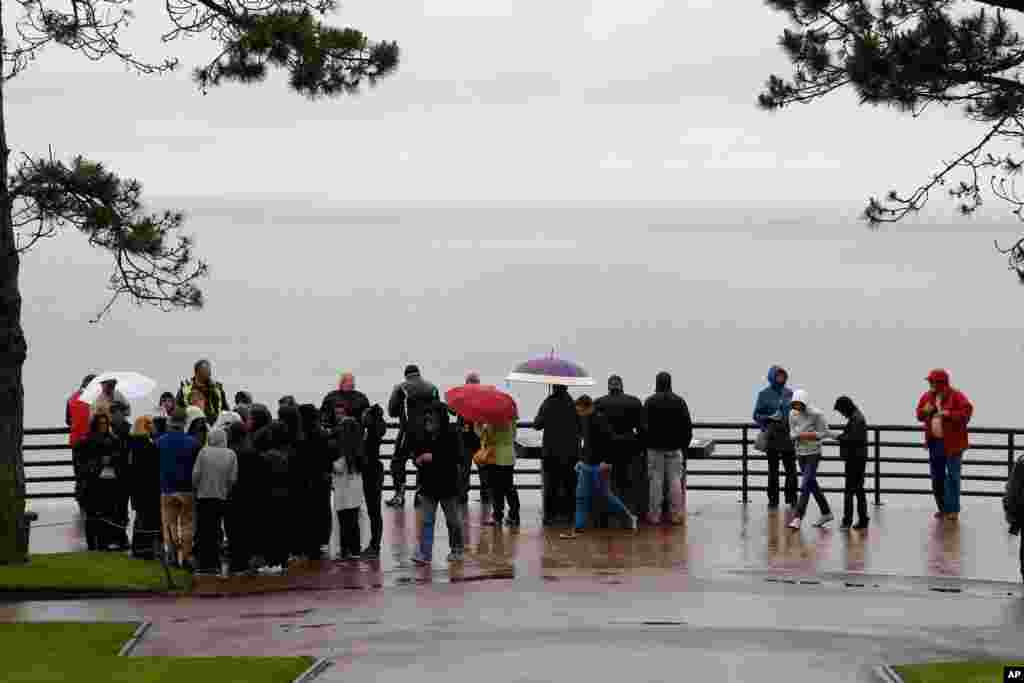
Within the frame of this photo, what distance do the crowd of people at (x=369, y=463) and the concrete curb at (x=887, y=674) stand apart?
4566 millimetres

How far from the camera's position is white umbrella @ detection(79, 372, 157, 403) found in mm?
23109

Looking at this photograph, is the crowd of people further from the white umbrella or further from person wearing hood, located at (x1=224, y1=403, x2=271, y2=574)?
the white umbrella

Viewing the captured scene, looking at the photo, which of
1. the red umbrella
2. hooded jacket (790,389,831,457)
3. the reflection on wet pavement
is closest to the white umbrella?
the reflection on wet pavement

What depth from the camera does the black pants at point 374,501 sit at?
21328 mm

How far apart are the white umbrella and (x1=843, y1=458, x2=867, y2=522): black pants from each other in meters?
8.53

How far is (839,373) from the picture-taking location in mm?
128375

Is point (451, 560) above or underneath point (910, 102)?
underneath

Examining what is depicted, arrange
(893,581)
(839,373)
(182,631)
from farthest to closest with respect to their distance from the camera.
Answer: (839,373) < (893,581) < (182,631)

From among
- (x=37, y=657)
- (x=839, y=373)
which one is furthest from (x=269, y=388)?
(x=37, y=657)

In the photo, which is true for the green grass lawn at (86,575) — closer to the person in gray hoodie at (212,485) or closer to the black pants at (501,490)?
the person in gray hoodie at (212,485)

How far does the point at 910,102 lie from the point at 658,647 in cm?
572

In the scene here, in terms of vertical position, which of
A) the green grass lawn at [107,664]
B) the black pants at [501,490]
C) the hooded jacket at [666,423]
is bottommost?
the green grass lawn at [107,664]

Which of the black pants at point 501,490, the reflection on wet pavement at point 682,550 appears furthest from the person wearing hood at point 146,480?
the black pants at point 501,490

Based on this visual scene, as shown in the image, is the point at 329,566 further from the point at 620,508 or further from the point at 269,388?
the point at 269,388
